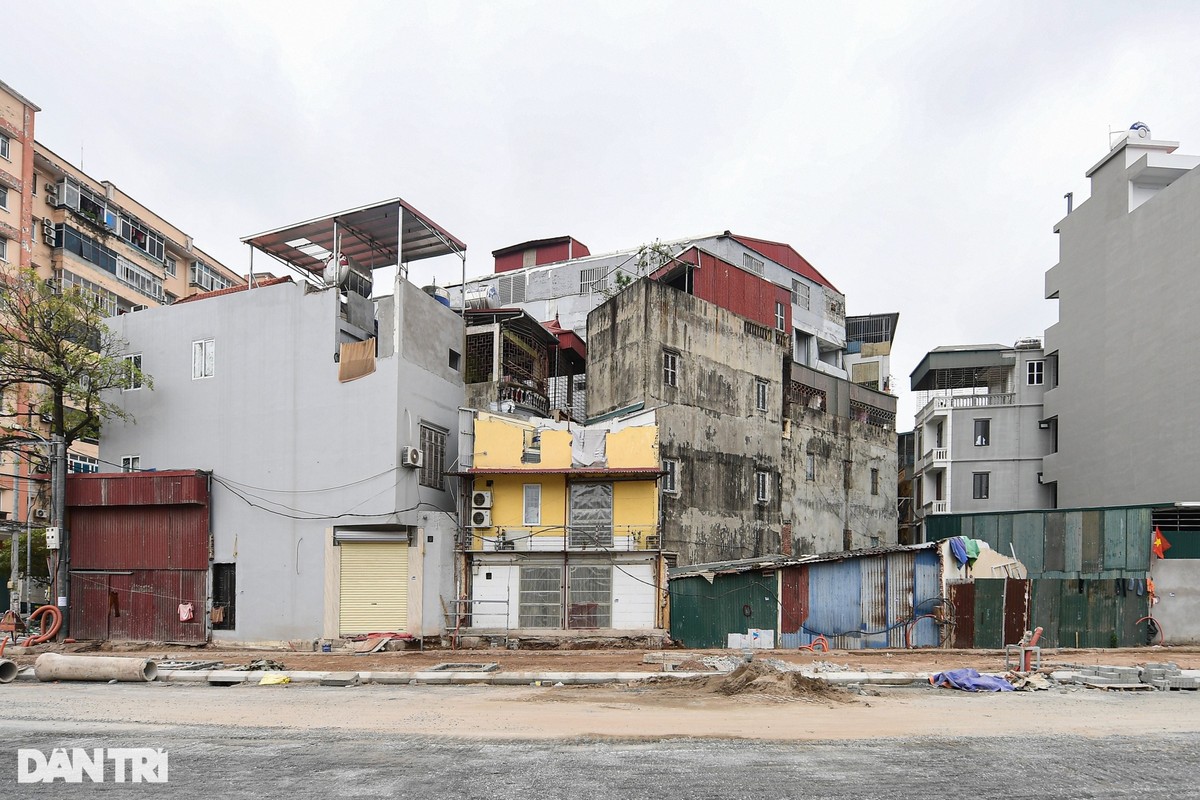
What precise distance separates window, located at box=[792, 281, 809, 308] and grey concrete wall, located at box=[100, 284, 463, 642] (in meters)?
27.6

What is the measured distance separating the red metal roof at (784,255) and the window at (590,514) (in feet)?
77.1

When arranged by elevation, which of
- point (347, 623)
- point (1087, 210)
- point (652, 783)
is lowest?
point (347, 623)

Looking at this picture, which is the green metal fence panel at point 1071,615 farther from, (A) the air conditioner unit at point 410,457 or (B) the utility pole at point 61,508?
(B) the utility pole at point 61,508

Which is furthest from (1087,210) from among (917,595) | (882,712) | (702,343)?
(882,712)

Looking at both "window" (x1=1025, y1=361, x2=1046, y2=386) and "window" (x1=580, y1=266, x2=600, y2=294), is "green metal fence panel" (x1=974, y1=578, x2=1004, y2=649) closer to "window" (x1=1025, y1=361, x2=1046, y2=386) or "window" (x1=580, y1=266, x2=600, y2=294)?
"window" (x1=1025, y1=361, x2=1046, y2=386)

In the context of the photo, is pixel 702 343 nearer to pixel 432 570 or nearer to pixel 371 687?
pixel 432 570

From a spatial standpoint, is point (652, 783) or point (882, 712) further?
point (882, 712)

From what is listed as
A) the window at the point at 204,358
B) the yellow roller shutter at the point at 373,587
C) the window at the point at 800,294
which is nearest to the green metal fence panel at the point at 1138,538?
the yellow roller shutter at the point at 373,587

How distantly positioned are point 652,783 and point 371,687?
10735 millimetres

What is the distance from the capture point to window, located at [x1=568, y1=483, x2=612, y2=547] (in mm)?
31484

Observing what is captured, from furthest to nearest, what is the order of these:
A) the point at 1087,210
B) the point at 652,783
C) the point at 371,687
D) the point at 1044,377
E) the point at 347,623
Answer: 1. the point at 1044,377
2. the point at 1087,210
3. the point at 347,623
4. the point at 371,687
5. the point at 652,783

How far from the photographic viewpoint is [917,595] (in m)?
28.0

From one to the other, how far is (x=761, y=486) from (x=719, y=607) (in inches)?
488

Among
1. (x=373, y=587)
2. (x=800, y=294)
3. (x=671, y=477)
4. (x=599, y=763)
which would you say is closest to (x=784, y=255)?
(x=800, y=294)
